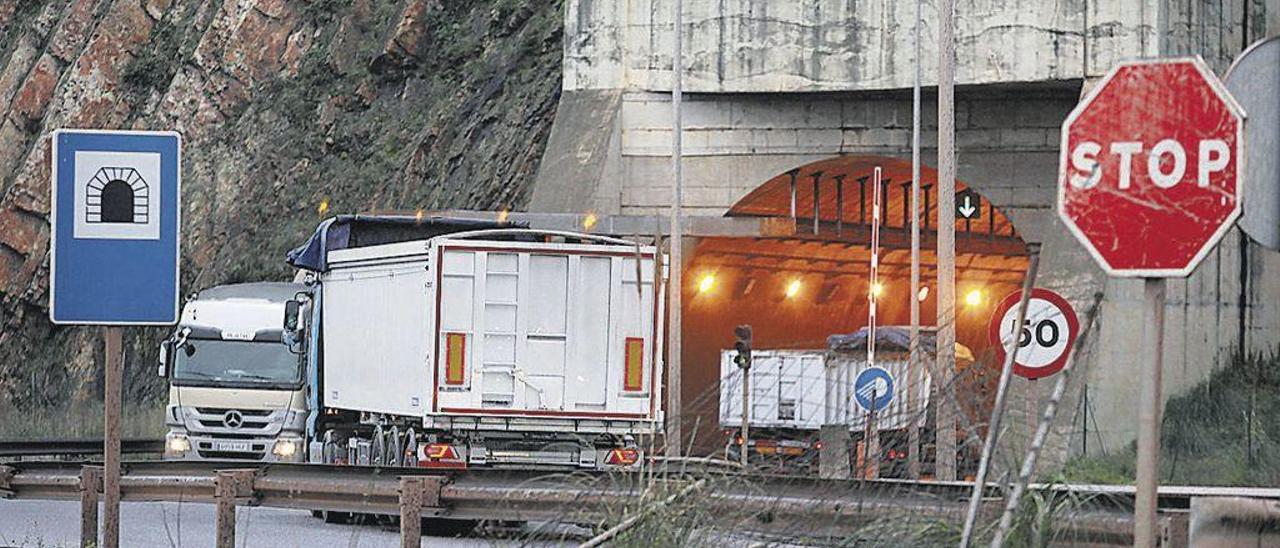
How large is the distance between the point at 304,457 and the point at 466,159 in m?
17.8

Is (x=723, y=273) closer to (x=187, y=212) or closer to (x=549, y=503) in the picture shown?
(x=187, y=212)

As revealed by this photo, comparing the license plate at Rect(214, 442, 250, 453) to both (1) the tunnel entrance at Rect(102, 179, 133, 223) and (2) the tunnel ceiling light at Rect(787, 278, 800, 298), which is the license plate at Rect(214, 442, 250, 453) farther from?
(2) the tunnel ceiling light at Rect(787, 278, 800, 298)

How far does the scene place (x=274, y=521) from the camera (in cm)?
2198

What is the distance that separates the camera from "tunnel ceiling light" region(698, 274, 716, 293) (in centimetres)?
4503

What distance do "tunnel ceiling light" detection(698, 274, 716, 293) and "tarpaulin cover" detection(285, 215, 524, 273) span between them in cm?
1884

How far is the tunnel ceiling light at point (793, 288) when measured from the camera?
49594 millimetres

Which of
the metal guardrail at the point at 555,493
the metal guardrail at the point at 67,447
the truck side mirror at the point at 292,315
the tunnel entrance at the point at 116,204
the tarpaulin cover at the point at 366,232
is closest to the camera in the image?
the metal guardrail at the point at 555,493

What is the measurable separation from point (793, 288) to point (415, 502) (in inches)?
1372

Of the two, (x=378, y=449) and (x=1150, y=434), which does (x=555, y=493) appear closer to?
(x=1150, y=434)

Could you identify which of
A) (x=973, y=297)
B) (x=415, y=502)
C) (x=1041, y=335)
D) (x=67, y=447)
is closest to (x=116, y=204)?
(x=415, y=502)

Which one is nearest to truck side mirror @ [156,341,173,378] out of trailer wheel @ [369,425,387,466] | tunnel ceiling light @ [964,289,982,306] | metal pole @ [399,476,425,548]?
trailer wheel @ [369,425,387,466]

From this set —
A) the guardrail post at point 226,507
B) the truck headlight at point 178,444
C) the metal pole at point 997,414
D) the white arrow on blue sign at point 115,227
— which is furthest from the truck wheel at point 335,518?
the metal pole at point 997,414

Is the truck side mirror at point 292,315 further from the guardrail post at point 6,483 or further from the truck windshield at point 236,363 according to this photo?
the guardrail post at point 6,483

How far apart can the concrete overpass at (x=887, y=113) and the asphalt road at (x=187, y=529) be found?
47.3 ft
